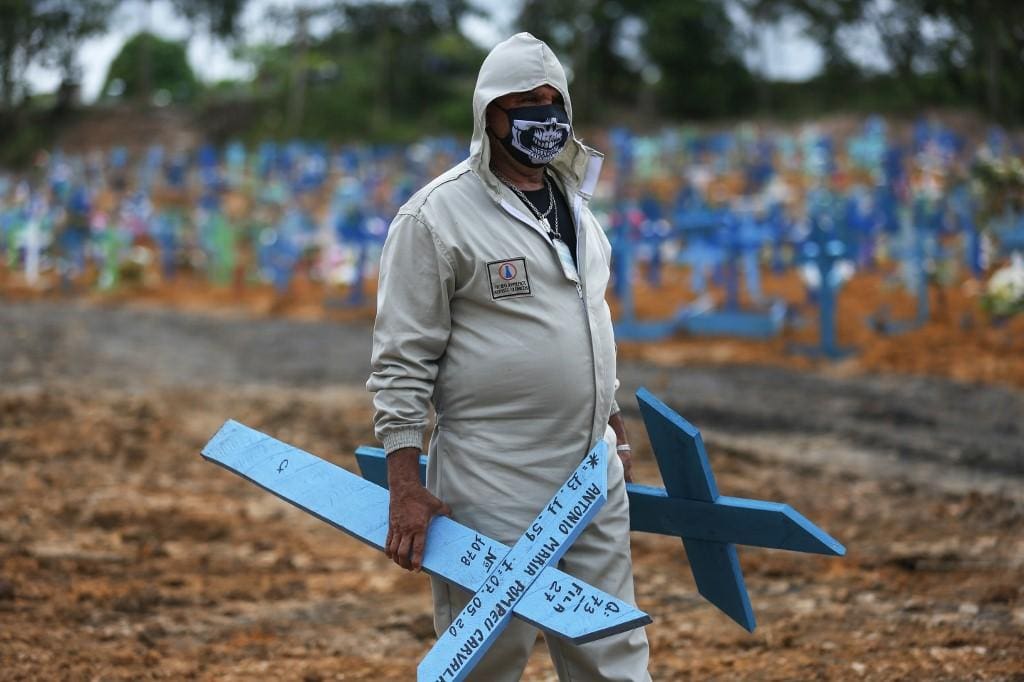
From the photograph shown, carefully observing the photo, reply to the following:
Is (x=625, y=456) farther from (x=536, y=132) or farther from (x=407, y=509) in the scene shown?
(x=536, y=132)

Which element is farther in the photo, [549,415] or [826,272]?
[826,272]

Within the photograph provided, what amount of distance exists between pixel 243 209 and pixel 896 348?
16305mm

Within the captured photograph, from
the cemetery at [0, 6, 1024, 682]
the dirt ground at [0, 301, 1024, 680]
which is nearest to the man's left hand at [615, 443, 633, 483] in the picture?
the cemetery at [0, 6, 1024, 682]

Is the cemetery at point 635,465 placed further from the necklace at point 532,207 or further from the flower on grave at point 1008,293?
the necklace at point 532,207

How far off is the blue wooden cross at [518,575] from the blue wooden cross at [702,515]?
0.79 ft

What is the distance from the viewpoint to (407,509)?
2.59 meters

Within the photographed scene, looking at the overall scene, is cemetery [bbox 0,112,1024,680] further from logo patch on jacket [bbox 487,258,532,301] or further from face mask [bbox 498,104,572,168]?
face mask [bbox 498,104,572,168]

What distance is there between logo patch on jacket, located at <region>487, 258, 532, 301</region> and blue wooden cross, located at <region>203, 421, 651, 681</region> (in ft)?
1.28

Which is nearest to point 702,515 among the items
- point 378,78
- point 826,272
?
point 826,272

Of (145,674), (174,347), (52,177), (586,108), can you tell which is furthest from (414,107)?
(145,674)

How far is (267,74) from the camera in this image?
38.8 m

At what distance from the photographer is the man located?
102 inches

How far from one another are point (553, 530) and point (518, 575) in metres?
0.11

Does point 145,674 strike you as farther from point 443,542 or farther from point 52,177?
point 52,177
